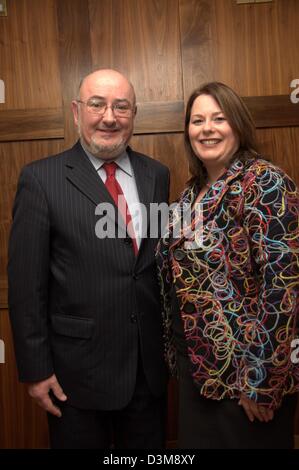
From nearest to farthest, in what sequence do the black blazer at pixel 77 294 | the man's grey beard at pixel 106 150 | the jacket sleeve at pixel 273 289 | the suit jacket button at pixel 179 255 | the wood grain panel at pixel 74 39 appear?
the jacket sleeve at pixel 273 289 → the suit jacket button at pixel 179 255 → the black blazer at pixel 77 294 → the man's grey beard at pixel 106 150 → the wood grain panel at pixel 74 39

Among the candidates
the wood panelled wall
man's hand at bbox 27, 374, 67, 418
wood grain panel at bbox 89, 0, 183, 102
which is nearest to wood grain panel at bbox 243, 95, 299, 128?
the wood panelled wall

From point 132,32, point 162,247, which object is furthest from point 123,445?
point 132,32

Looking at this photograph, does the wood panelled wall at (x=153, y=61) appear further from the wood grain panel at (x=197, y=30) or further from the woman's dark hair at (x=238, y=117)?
the woman's dark hair at (x=238, y=117)

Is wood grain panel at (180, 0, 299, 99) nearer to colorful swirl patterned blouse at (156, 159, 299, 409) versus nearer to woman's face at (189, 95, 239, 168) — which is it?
woman's face at (189, 95, 239, 168)

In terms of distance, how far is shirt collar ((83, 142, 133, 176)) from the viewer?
149 cm

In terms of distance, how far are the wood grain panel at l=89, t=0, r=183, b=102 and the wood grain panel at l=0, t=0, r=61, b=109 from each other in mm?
190

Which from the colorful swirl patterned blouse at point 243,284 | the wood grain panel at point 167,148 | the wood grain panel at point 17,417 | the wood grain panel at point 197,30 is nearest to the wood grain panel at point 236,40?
the wood grain panel at point 197,30

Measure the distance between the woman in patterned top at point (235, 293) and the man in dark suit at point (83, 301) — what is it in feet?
0.44

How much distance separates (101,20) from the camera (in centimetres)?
195

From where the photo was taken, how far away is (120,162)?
4.99 ft

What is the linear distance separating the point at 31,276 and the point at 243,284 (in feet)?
2.13

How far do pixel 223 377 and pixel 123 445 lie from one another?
21.3 inches

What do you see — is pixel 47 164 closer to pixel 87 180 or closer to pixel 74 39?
pixel 87 180

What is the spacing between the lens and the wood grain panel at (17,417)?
2.07 m
